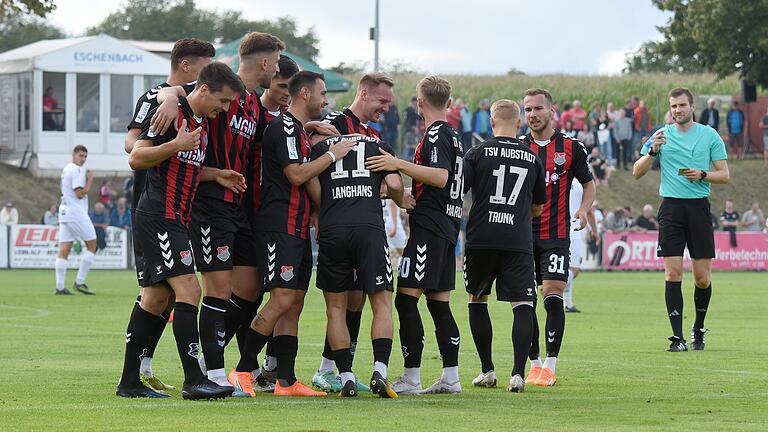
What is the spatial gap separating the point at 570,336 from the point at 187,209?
7484 millimetres

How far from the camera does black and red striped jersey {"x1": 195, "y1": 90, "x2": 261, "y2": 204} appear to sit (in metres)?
9.74

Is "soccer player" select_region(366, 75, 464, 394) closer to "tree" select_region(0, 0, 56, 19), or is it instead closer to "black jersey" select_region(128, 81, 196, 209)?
"black jersey" select_region(128, 81, 196, 209)

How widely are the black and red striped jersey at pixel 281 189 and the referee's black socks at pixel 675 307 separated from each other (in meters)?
5.54

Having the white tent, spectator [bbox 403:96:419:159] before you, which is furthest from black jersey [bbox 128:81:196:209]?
the white tent

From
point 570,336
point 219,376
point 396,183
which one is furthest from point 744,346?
point 219,376

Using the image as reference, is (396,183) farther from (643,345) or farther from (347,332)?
(643,345)

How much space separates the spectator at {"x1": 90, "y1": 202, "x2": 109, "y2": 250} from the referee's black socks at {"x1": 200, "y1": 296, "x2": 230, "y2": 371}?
26526 millimetres

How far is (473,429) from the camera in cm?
809

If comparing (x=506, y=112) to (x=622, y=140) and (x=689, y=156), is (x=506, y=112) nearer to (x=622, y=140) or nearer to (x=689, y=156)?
(x=689, y=156)

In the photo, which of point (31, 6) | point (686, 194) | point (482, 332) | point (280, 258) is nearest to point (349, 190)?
point (280, 258)

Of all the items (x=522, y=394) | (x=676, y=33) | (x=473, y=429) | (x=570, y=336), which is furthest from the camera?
(x=676, y=33)

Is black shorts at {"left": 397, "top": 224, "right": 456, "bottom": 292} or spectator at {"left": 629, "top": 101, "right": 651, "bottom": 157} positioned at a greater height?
spectator at {"left": 629, "top": 101, "right": 651, "bottom": 157}

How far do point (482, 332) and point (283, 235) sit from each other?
1.92m

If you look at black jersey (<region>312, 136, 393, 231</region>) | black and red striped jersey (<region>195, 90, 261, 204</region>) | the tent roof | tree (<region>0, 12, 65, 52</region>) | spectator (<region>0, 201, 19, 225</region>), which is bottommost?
spectator (<region>0, 201, 19, 225</region>)
